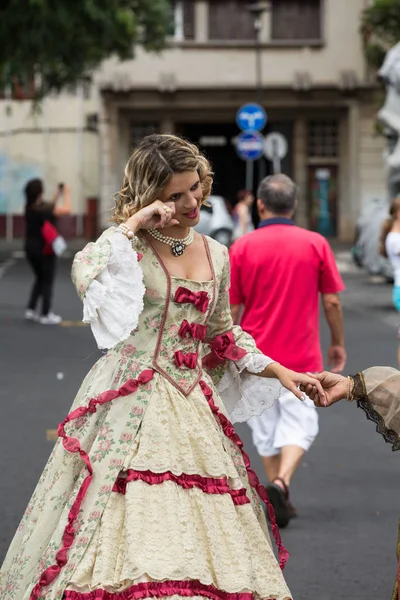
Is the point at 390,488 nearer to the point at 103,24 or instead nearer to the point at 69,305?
the point at 69,305

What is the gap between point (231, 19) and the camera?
46406 mm

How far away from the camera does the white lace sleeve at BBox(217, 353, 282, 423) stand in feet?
17.9

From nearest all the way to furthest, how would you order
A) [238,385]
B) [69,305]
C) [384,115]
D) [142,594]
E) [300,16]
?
1. [142,594]
2. [238,385]
3. [69,305]
4. [384,115]
5. [300,16]

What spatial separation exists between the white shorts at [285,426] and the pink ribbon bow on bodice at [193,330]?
2665 mm

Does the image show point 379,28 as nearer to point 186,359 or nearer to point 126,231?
point 186,359

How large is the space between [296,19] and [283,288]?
131 ft

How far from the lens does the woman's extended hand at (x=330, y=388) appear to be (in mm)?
4945

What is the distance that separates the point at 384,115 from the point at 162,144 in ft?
74.3

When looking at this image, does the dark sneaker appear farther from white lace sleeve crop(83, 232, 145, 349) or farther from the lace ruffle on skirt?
white lace sleeve crop(83, 232, 145, 349)

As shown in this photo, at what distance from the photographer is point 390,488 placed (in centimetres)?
846

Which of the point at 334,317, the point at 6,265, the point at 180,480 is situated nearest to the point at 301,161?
the point at 6,265

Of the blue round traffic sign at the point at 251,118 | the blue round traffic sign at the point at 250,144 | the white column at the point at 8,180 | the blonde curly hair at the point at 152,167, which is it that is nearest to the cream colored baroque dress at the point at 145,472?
the blonde curly hair at the point at 152,167

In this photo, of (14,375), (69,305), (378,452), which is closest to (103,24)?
(69,305)

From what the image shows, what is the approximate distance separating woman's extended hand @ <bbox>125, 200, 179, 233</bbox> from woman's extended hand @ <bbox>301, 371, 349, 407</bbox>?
0.78 metres
